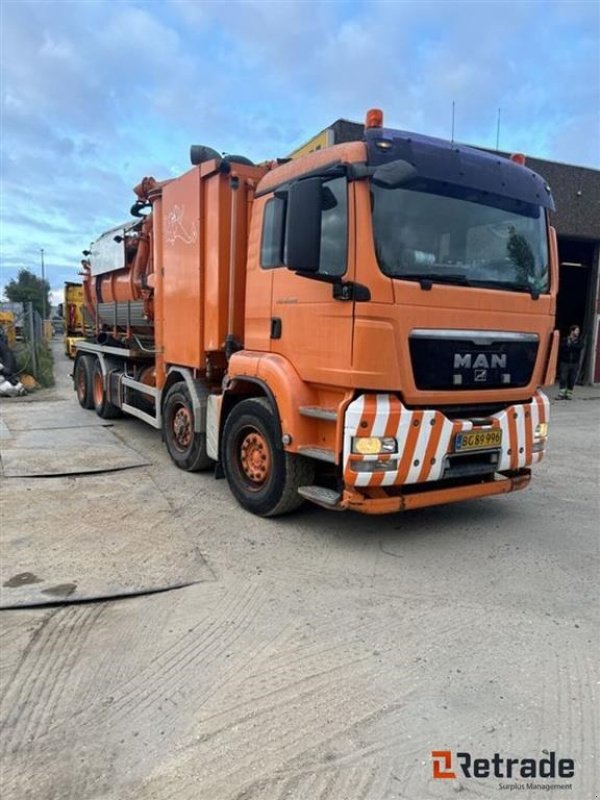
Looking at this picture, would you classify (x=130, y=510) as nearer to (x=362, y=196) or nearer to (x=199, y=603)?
(x=199, y=603)

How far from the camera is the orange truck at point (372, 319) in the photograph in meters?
4.00

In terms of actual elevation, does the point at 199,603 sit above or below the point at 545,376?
below

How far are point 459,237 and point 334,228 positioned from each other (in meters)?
0.95

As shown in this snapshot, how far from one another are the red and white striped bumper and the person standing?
11163 mm

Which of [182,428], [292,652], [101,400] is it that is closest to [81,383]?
[101,400]

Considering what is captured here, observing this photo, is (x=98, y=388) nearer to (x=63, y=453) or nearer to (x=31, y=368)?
(x=63, y=453)

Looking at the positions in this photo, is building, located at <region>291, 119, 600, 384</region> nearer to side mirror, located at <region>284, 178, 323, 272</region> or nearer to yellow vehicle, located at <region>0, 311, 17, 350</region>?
side mirror, located at <region>284, 178, 323, 272</region>

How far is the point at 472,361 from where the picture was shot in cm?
443

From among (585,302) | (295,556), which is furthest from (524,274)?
(585,302)

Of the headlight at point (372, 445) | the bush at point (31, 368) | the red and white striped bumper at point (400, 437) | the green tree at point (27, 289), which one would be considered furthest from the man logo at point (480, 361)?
the green tree at point (27, 289)

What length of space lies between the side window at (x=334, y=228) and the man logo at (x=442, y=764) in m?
2.84

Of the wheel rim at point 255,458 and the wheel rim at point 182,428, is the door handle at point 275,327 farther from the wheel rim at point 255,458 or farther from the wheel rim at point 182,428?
the wheel rim at point 182,428

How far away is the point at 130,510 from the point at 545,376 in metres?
3.84

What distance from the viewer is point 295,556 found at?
14.1 ft
